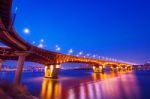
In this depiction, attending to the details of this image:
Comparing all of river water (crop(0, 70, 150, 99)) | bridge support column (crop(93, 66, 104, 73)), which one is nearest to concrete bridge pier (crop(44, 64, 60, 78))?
river water (crop(0, 70, 150, 99))

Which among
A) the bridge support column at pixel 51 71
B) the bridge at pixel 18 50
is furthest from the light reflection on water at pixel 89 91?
the bridge support column at pixel 51 71

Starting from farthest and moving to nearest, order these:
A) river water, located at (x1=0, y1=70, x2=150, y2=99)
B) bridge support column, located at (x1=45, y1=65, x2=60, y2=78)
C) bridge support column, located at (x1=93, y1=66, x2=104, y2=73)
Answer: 1. bridge support column, located at (x1=93, y1=66, x2=104, y2=73)
2. bridge support column, located at (x1=45, y1=65, x2=60, y2=78)
3. river water, located at (x1=0, y1=70, x2=150, y2=99)

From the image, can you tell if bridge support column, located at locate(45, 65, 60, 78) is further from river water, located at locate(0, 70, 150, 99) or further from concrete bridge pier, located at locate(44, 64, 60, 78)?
river water, located at locate(0, 70, 150, 99)

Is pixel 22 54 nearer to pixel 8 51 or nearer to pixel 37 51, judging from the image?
pixel 8 51

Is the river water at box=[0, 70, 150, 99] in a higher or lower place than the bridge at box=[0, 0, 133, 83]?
lower

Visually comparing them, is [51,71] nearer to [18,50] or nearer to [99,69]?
[18,50]

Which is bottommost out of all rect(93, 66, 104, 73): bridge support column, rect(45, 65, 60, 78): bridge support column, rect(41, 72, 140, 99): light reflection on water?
rect(41, 72, 140, 99): light reflection on water

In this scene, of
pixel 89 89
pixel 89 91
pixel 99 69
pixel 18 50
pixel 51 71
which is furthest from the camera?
pixel 99 69

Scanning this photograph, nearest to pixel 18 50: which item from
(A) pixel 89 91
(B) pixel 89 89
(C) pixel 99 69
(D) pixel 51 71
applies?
(B) pixel 89 89

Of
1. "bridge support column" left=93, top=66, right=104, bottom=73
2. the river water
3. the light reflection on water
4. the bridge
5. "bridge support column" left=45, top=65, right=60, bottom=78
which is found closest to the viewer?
the bridge

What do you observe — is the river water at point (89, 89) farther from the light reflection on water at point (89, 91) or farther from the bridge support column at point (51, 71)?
the bridge support column at point (51, 71)

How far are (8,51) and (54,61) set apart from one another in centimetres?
3723

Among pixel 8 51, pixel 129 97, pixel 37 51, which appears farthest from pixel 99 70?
pixel 129 97

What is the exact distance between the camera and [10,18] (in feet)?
97.6
